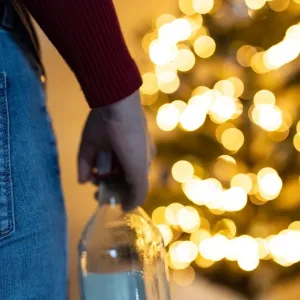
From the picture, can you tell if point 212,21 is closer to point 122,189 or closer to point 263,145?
point 263,145

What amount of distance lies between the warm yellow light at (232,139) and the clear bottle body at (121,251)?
1.04 meters

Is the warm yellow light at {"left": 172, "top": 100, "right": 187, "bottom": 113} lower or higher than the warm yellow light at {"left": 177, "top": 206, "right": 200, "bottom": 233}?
higher

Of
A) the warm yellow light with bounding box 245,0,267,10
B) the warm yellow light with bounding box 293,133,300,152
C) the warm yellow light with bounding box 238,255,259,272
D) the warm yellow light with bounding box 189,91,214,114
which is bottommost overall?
the warm yellow light with bounding box 238,255,259,272

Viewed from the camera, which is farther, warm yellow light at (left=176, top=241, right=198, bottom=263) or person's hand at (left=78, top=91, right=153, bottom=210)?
warm yellow light at (left=176, top=241, right=198, bottom=263)

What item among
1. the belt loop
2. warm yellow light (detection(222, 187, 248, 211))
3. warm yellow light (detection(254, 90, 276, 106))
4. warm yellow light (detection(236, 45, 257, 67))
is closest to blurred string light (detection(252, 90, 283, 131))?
warm yellow light (detection(254, 90, 276, 106))

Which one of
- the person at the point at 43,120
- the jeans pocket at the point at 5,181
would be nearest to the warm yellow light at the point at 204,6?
the person at the point at 43,120

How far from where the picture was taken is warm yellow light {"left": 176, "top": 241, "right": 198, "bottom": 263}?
197 centimetres

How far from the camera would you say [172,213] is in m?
1.98

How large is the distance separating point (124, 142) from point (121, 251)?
0.75 feet

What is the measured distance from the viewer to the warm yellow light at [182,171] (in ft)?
6.37

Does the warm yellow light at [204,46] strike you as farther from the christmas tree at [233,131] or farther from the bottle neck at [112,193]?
the bottle neck at [112,193]

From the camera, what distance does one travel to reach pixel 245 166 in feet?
6.18

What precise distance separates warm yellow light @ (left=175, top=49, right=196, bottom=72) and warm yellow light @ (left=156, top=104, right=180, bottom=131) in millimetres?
129

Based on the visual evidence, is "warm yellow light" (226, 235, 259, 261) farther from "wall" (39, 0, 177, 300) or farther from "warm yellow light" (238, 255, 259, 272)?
"wall" (39, 0, 177, 300)
